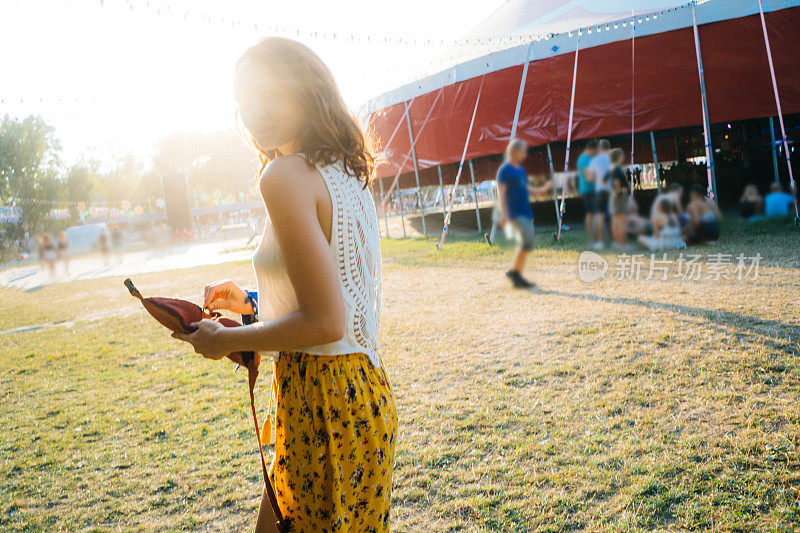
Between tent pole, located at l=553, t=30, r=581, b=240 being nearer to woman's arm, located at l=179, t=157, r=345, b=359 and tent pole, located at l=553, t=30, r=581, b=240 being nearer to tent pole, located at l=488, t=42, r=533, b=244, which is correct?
tent pole, located at l=488, t=42, r=533, b=244

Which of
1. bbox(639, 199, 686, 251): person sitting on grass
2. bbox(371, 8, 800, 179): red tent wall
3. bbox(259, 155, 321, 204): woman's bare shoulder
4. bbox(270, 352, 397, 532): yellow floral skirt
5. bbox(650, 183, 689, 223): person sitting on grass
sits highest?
bbox(371, 8, 800, 179): red tent wall

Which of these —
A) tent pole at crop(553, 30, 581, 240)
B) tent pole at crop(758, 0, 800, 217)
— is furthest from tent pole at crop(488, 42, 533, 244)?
tent pole at crop(758, 0, 800, 217)

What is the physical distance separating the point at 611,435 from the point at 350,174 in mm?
3153

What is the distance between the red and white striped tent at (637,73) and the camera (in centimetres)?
139

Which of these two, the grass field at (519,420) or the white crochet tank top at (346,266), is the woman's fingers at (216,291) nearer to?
the white crochet tank top at (346,266)

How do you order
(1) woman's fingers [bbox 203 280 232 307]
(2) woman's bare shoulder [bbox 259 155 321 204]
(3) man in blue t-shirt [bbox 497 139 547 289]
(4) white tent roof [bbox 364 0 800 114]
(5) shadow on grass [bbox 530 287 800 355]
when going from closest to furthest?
(3) man in blue t-shirt [bbox 497 139 547 289]
(2) woman's bare shoulder [bbox 259 155 321 204]
(4) white tent roof [bbox 364 0 800 114]
(1) woman's fingers [bbox 203 280 232 307]
(5) shadow on grass [bbox 530 287 800 355]

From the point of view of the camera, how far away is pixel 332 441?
58.2 inches

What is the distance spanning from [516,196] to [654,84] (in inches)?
26.2

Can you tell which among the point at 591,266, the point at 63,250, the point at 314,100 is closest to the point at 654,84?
the point at 591,266

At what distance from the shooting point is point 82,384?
6629 millimetres

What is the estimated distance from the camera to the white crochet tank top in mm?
1422

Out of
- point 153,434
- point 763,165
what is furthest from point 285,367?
point 153,434

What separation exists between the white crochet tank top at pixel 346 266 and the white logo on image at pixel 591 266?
0.56 metres

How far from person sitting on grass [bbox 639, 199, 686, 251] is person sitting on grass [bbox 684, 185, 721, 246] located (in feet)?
0.07
